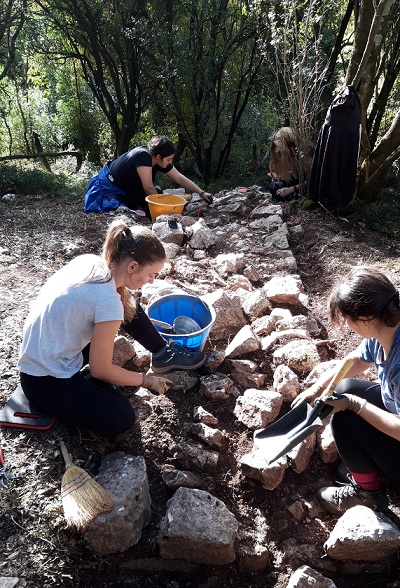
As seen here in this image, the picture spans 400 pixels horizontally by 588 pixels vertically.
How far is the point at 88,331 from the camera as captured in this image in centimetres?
208

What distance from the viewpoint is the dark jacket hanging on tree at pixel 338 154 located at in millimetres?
5027

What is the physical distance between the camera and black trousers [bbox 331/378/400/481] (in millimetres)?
1873

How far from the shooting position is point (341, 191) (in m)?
5.38

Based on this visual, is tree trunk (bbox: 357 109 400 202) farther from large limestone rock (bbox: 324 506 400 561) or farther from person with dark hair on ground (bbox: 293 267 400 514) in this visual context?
large limestone rock (bbox: 324 506 400 561)

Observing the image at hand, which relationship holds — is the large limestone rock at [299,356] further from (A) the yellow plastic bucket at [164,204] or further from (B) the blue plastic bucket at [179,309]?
(A) the yellow plastic bucket at [164,204]

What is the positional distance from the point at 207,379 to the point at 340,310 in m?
1.14

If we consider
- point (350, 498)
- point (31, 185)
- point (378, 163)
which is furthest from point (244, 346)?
point (31, 185)

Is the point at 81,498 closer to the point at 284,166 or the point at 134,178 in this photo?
the point at 134,178

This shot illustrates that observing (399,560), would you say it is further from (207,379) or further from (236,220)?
(236,220)

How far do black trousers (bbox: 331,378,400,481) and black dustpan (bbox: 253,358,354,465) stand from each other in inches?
4.7

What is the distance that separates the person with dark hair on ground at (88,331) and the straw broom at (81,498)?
27cm

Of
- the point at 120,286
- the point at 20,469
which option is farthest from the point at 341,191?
the point at 20,469

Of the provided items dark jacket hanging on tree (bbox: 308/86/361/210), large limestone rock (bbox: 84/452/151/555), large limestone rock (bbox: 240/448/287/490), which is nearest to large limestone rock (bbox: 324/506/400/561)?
large limestone rock (bbox: 240/448/287/490)

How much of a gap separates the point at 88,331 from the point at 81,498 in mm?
669
